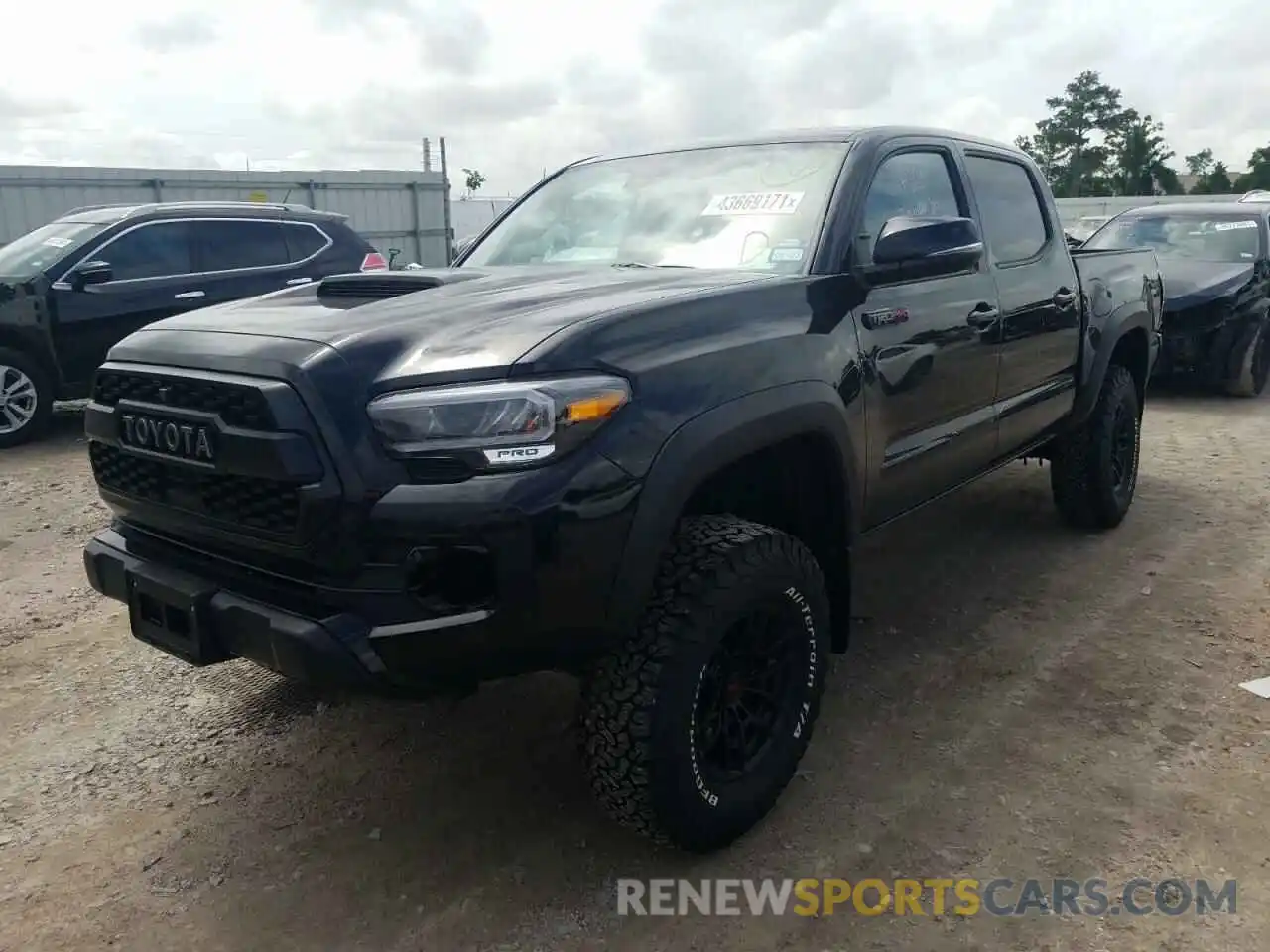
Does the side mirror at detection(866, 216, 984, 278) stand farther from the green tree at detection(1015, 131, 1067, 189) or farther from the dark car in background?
the green tree at detection(1015, 131, 1067, 189)

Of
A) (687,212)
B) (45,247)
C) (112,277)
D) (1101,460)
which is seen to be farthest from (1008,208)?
(45,247)

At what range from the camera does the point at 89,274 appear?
788 centimetres

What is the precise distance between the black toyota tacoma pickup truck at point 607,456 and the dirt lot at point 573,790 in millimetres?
354

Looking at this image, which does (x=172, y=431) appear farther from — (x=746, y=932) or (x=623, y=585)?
(x=746, y=932)

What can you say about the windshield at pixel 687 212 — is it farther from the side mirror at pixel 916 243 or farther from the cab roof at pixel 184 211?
the cab roof at pixel 184 211

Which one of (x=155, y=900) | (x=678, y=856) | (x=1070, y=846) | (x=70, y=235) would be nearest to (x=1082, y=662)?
(x=1070, y=846)

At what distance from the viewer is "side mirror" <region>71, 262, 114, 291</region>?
7.87 meters

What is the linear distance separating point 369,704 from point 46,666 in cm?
132

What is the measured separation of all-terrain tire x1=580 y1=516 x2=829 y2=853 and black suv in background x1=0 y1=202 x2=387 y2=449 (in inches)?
231

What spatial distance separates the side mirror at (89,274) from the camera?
7867mm

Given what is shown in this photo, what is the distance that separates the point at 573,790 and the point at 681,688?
0.80 metres

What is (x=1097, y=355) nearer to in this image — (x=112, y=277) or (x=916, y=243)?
(x=916, y=243)

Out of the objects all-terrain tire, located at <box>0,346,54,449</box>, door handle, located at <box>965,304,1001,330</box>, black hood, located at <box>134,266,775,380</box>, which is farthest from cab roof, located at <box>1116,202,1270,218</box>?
A: all-terrain tire, located at <box>0,346,54,449</box>

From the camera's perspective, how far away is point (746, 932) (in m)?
2.46
